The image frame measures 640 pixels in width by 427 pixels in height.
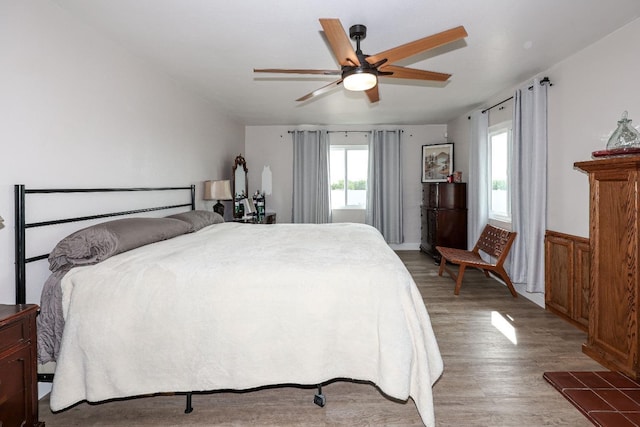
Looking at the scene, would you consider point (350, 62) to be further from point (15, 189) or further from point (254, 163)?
point (254, 163)

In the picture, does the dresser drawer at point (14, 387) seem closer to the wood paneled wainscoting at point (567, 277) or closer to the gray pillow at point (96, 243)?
the gray pillow at point (96, 243)

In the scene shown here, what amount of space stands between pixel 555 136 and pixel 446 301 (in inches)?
79.6

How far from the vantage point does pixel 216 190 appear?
4355 millimetres

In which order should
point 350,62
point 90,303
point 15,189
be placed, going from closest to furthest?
point 90,303 < point 15,189 < point 350,62

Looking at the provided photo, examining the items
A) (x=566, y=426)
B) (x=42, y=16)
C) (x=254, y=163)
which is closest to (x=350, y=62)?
(x=42, y=16)

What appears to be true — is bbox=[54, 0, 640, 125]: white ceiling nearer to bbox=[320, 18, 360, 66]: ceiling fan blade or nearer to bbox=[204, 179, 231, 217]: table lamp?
bbox=[320, 18, 360, 66]: ceiling fan blade

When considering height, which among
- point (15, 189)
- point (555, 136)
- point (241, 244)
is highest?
point (555, 136)

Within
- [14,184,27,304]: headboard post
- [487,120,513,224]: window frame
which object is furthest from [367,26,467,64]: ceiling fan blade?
[487,120,513,224]: window frame

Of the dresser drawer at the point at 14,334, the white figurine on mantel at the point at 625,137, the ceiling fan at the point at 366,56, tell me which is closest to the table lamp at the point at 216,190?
the ceiling fan at the point at 366,56

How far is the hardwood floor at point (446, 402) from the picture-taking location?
1859 millimetres

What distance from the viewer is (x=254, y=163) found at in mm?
6730

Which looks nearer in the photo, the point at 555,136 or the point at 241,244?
the point at 241,244

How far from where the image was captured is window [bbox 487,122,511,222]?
14.9ft

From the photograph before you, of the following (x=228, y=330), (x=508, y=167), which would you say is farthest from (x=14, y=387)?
(x=508, y=167)
